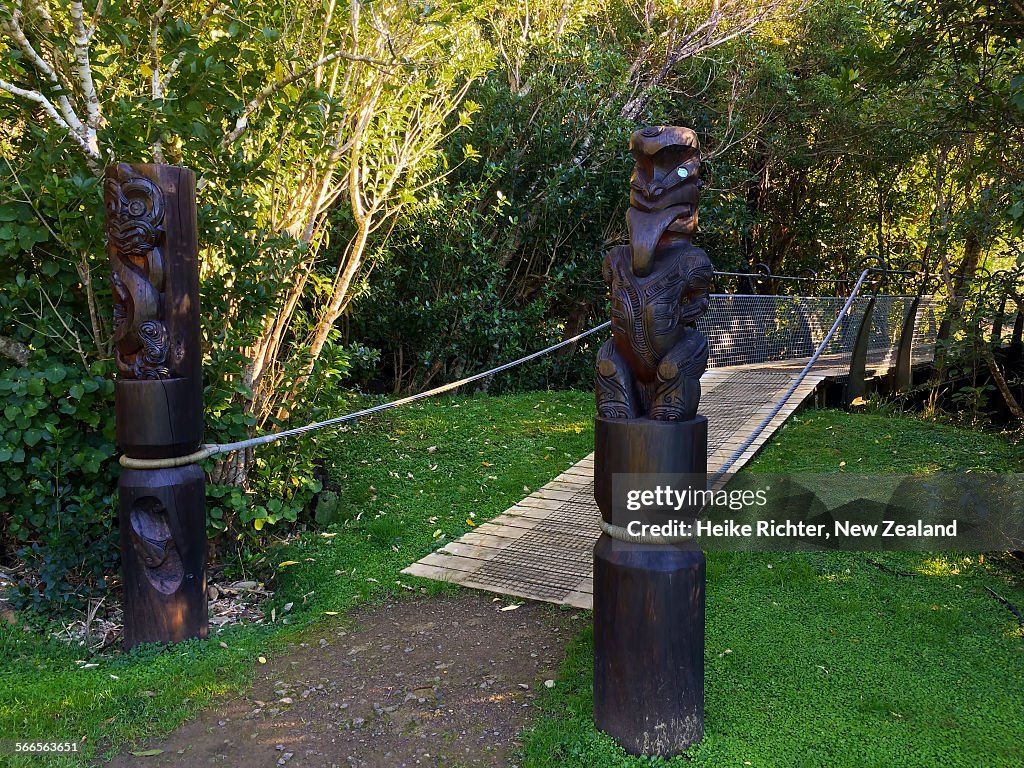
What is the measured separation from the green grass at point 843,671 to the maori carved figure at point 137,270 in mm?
2272

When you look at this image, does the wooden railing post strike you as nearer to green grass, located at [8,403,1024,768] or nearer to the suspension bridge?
the suspension bridge

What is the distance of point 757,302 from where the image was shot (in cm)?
833

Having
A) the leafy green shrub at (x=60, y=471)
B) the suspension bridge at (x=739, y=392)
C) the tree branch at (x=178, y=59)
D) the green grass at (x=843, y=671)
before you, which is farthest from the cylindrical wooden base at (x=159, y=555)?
the tree branch at (x=178, y=59)

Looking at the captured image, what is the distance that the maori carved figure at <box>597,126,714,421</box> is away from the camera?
2.54m

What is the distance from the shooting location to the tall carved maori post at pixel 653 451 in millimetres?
2482

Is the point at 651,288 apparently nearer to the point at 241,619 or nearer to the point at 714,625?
the point at 714,625

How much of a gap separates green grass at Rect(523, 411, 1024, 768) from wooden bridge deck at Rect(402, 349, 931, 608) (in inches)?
27.1

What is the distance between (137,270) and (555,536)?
2803 mm

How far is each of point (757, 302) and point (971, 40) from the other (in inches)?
164

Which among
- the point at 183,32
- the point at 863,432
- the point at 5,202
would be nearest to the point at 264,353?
the point at 5,202

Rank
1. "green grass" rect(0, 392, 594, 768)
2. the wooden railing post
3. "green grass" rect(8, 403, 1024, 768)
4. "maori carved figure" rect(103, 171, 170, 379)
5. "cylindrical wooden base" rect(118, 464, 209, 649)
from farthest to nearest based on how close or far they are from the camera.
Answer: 1. the wooden railing post
2. "cylindrical wooden base" rect(118, 464, 209, 649)
3. "maori carved figure" rect(103, 171, 170, 379)
4. "green grass" rect(0, 392, 594, 768)
5. "green grass" rect(8, 403, 1024, 768)

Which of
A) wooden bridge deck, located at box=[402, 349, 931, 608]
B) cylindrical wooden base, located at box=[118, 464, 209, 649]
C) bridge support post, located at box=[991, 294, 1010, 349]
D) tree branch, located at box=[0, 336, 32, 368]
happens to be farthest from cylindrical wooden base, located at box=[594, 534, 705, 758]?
bridge support post, located at box=[991, 294, 1010, 349]

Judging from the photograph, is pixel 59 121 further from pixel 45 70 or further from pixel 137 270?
pixel 137 270

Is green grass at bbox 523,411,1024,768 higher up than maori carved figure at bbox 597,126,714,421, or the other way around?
maori carved figure at bbox 597,126,714,421
